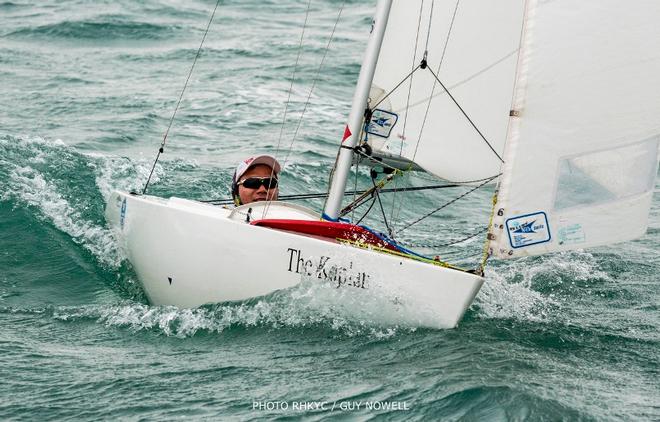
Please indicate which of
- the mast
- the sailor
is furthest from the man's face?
the mast

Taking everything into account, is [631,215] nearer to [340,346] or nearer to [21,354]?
[340,346]

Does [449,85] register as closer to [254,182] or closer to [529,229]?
[254,182]

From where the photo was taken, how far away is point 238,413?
4.75 metres

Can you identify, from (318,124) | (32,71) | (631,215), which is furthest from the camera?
(32,71)

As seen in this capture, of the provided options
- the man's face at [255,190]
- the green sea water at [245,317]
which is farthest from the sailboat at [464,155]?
the man's face at [255,190]

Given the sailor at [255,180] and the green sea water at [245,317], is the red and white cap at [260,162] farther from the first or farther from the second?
the green sea water at [245,317]

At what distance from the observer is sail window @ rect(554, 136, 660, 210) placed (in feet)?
18.0

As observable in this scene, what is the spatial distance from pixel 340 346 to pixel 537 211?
134cm

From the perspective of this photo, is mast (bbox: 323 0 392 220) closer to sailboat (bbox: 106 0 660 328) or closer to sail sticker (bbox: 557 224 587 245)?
sailboat (bbox: 106 0 660 328)

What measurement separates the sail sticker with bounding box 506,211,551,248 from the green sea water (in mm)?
627

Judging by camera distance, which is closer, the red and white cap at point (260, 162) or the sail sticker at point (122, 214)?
the sail sticker at point (122, 214)

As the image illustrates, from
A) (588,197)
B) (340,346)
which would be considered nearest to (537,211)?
(588,197)

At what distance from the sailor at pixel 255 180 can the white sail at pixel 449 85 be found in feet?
2.59

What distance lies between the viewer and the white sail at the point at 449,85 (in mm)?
6777
